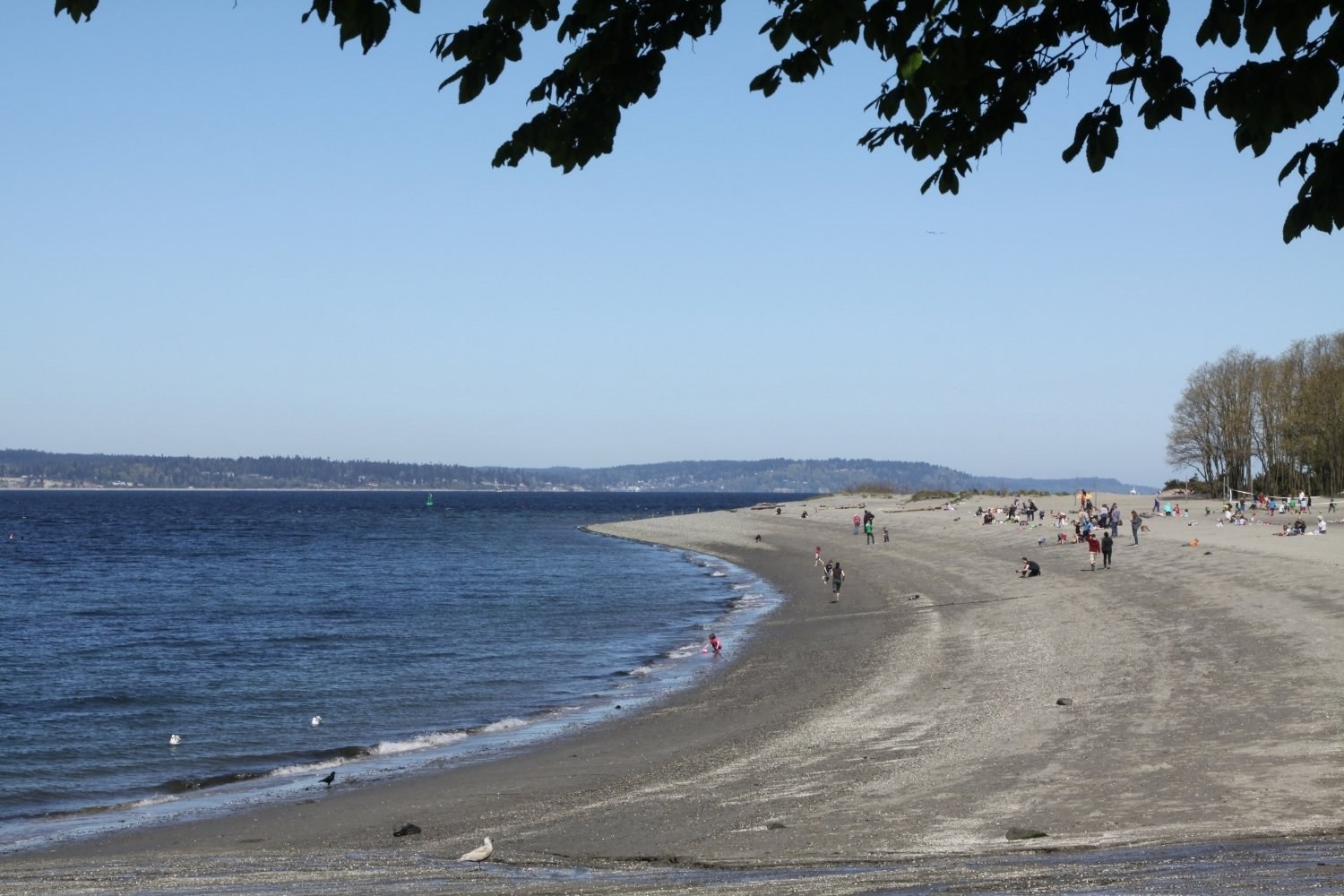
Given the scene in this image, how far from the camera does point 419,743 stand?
1931 centimetres

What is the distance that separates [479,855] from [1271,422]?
8984 centimetres

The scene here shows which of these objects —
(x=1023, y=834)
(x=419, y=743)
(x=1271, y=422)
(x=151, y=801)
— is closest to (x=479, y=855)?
(x=1023, y=834)

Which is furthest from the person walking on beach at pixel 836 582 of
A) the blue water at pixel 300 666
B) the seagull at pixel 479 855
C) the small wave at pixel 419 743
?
the seagull at pixel 479 855

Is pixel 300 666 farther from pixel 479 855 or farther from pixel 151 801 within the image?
pixel 479 855

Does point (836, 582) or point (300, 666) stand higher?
point (836, 582)

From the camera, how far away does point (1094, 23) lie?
18.2ft

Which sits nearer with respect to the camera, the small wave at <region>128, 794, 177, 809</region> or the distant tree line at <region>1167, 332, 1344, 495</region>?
the small wave at <region>128, 794, 177, 809</region>

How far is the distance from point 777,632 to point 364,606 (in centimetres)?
1693

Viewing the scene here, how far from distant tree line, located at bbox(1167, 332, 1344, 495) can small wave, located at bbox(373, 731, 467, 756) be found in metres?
76.4

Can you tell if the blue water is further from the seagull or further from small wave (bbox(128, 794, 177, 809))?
the seagull

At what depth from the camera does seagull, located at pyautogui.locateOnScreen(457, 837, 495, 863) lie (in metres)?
10.7

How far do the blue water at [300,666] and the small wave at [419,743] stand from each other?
0.20 ft

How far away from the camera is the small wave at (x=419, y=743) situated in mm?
18797

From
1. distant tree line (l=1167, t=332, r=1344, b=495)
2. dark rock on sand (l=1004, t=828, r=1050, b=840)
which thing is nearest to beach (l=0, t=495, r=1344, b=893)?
dark rock on sand (l=1004, t=828, r=1050, b=840)
